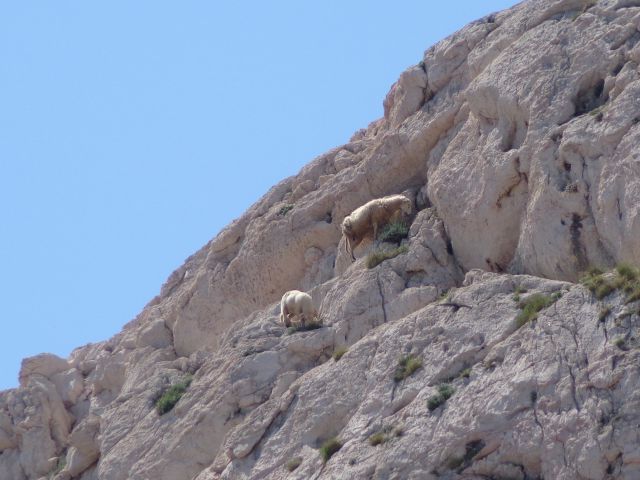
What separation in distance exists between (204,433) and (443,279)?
638cm

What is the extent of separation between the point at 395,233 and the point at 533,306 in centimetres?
688

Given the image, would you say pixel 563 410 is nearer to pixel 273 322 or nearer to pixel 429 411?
pixel 429 411

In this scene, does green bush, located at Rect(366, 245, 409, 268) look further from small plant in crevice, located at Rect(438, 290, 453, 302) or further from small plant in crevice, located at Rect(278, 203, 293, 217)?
small plant in crevice, located at Rect(278, 203, 293, 217)

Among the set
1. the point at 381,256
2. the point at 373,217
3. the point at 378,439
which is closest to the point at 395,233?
the point at 373,217

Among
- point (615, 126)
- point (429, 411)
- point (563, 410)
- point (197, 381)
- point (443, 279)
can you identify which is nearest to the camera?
point (563, 410)

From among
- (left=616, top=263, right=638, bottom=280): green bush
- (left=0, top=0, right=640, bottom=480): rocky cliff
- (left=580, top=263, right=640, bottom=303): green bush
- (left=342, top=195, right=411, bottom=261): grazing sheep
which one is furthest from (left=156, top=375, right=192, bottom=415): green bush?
(left=616, top=263, right=638, bottom=280): green bush

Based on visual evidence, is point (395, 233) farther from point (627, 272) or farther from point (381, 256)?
point (627, 272)

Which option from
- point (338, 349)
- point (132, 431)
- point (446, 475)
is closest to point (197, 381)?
point (132, 431)

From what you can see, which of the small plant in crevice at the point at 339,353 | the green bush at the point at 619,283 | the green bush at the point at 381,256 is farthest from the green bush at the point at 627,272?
the green bush at the point at 381,256

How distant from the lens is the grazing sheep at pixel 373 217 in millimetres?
38219

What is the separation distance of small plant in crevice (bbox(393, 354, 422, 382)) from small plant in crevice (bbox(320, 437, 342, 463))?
5.66 feet

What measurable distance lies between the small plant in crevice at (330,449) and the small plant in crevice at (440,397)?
2164 mm

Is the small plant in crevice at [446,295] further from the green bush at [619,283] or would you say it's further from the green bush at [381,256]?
the green bush at [619,283]

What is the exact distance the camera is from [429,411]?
30.9m
